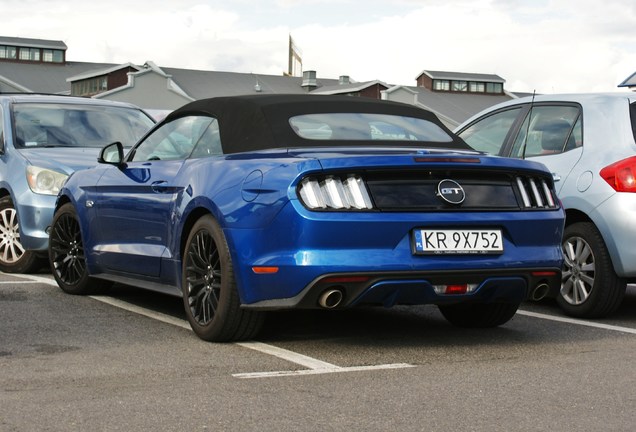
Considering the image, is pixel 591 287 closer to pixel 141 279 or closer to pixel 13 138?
pixel 141 279

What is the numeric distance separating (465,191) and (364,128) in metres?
0.97

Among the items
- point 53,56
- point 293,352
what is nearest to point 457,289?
point 293,352

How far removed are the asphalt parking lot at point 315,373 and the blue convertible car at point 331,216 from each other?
32 centimetres

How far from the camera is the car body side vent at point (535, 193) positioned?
6.62 m

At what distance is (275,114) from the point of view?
6996 millimetres

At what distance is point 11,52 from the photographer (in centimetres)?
9744

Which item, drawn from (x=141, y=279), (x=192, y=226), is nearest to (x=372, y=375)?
(x=192, y=226)

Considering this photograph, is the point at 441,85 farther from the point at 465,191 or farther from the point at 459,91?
the point at 465,191

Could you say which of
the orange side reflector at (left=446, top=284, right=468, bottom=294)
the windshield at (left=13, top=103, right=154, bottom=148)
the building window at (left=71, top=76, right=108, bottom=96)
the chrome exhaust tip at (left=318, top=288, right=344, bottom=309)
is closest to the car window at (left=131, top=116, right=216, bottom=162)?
the chrome exhaust tip at (left=318, top=288, right=344, bottom=309)

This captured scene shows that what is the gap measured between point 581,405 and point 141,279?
3.47 metres

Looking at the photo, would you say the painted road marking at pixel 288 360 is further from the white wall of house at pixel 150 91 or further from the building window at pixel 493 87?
the building window at pixel 493 87

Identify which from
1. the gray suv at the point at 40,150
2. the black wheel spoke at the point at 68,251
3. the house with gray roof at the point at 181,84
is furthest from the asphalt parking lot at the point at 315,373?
the house with gray roof at the point at 181,84

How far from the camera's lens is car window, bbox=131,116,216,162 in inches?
288

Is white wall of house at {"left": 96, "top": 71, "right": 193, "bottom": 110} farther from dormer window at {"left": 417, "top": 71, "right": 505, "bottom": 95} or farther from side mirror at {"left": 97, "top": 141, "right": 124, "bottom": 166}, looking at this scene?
side mirror at {"left": 97, "top": 141, "right": 124, "bottom": 166}
